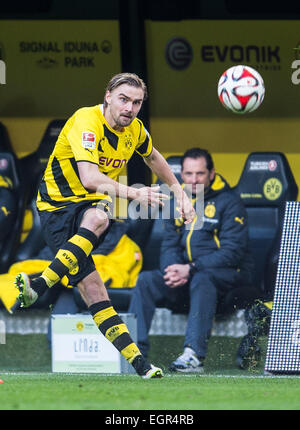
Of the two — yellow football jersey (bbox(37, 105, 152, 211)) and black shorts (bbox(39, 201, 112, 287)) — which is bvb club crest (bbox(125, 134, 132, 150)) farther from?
black shorts (bbox(39, 201, 112, 287))

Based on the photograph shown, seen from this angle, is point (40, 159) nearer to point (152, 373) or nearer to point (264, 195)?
point (264, 195)

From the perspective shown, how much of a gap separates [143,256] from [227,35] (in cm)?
196

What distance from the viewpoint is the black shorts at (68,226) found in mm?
6242

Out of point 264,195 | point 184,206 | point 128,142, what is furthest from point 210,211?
point 128,142

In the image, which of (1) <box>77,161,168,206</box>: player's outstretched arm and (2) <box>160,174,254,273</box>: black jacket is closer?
(1) <box>77,161,168,206</box>: player's outstretched arm

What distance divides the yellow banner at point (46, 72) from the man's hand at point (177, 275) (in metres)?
2.21

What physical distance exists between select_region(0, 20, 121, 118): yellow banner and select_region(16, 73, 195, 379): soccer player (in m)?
2.76

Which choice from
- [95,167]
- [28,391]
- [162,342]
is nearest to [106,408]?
[28,391]

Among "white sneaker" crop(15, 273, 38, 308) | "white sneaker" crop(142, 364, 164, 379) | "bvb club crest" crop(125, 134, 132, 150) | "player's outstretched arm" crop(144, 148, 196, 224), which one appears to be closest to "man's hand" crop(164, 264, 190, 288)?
"player's outstretched arm" crop(144, 148, 196, 224)

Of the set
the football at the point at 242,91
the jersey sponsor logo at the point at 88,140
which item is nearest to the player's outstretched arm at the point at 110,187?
the jersey sponsor logo at the point at 88,140

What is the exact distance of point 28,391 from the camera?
218 inches

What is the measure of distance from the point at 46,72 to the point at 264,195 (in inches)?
84.8

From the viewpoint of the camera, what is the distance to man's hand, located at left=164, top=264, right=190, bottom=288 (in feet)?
25.1

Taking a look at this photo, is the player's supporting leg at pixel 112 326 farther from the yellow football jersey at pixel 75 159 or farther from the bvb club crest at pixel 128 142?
the bvb club crest at pixel 128 142
